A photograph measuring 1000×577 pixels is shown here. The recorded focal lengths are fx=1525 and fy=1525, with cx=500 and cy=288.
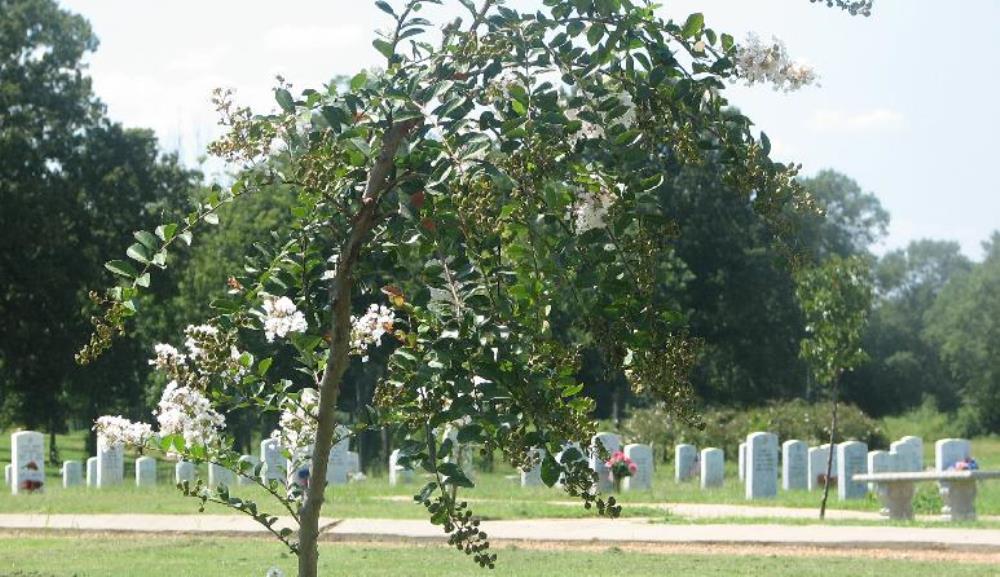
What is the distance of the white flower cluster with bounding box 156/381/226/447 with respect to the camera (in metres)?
5.08

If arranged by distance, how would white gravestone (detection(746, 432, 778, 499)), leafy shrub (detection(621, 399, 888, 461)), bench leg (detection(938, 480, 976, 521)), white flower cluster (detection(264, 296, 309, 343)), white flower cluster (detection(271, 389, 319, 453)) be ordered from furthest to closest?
leafy shrub (detection(621, 399, 888, 461)), white gravestone (detection(746, 432, 778, 499)), bench leg (detection(938, 480, 976, 521)), white flower cluster (detection(271, 389, 319, 453)), white flower cluster (detection(264, 296, 309, 343))

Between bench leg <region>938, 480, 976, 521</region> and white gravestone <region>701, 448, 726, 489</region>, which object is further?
white gravestone <region>701, 448, 726, 489</region>

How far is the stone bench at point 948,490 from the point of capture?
60.8ft

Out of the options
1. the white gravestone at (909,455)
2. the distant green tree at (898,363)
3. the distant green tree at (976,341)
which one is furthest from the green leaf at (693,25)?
the distant green tree at (976,341)

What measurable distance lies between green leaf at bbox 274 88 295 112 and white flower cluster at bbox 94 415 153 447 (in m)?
1.41

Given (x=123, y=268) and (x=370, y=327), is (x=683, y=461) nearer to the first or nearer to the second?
(x=370, y=327)

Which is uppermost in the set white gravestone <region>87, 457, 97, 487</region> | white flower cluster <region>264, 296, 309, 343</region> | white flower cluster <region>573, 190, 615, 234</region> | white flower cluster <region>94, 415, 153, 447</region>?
white flower cluster <region>573, 190, 615, 234</region>

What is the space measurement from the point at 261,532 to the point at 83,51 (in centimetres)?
2857

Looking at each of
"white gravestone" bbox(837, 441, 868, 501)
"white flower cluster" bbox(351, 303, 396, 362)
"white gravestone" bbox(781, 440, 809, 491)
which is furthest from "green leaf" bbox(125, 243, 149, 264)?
"white gravestone" bbox(781, 440, 809, 491)

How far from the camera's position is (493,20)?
4715 mm

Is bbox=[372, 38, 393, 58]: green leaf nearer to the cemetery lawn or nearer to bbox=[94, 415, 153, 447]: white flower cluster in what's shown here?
bbox=[94, 415, 153, 447]: white flower cluster

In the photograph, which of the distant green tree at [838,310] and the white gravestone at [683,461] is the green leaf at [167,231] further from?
the white gravestone at [683,461]

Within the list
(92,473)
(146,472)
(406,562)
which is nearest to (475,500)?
(146,472)

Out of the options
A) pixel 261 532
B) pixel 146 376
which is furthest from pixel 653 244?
pixel 146 376
